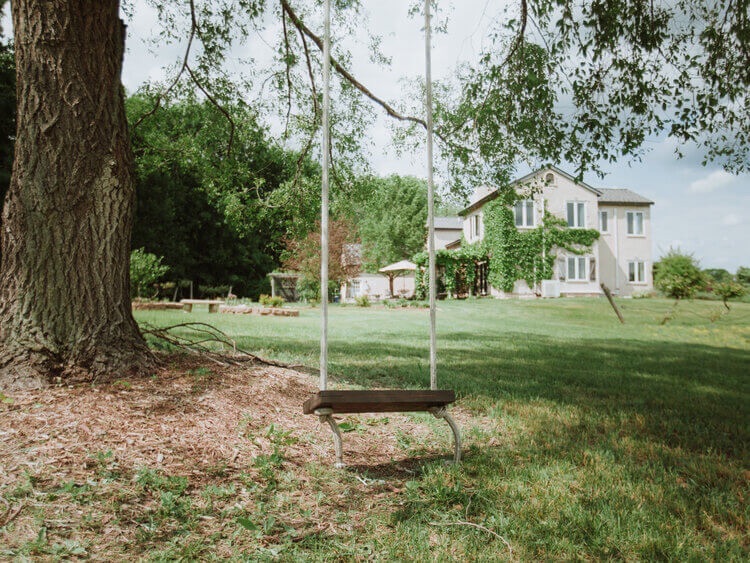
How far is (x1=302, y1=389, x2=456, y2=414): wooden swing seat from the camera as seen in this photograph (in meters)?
3.03

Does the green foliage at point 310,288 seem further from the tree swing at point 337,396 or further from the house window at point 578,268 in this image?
the tree swing at point 337,396

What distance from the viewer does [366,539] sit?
259cm

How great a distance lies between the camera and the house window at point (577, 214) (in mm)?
31328

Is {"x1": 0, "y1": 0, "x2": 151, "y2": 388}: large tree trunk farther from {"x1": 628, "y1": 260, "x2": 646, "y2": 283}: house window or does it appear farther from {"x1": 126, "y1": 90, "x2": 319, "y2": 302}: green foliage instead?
{"x1": 628, "y1": 260, "x2": 646, "y2": 283}: house window

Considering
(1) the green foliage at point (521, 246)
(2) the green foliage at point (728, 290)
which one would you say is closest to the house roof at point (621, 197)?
(1) the green foliage at point (521, 246)

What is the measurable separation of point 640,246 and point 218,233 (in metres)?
26.8

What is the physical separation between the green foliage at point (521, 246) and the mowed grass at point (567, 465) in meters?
20.4

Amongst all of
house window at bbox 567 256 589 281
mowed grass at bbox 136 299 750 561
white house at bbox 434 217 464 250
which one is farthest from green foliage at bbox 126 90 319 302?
white house at bbox 434 217 464 250

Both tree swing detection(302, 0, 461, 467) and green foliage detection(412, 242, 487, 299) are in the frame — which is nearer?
tree swing detection(302, 0, 461, 467)

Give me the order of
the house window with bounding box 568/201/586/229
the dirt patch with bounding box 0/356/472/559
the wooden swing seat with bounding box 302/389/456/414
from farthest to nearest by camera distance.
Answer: the house window with bounding box 568/201/586/229
the wooden swing seat with bounding box 302/389/456/414
the dirt patch with bounding box 0/356/472/559

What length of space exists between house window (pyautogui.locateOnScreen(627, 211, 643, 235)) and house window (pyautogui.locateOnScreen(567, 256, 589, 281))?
182 inches

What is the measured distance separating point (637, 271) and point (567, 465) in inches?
1296

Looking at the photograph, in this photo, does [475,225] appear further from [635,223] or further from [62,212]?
[62,212]

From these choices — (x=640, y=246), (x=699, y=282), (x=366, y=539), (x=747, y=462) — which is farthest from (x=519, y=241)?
(x=366, y=539)
